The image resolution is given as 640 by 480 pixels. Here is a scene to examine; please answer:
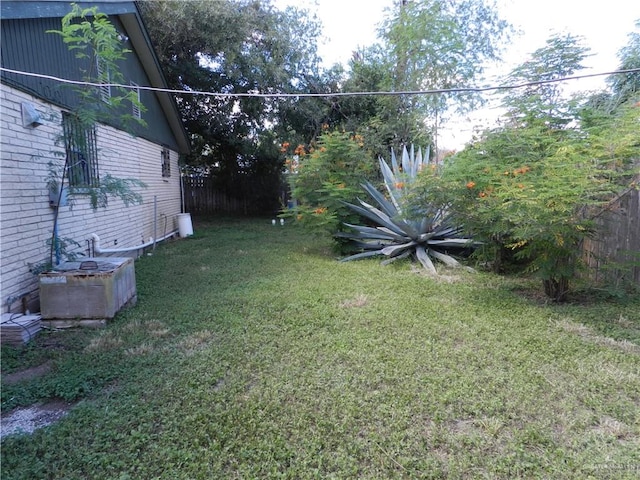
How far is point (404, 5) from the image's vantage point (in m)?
10.1

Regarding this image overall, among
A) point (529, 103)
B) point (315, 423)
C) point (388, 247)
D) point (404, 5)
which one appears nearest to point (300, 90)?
point (404, 5)

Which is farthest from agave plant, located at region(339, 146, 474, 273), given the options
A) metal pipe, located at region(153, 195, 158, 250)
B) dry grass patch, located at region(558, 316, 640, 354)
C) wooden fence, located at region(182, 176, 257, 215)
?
wooden fence, located at region(182, 176, 257, 215)

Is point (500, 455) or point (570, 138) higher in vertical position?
point (570, 138)

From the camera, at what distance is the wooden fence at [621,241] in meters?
→ 3.77

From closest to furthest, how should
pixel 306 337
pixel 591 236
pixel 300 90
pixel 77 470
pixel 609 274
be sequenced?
pixel 77 470 < pixel 306 337 < pixel 591 236 < pixel 609 274 < pixel 300 90

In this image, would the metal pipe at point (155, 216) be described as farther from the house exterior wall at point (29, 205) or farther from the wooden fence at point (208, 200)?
the wooden fence at point (208, 200)

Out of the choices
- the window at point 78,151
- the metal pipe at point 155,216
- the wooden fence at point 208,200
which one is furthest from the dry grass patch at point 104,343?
the wooden fence at point 208,200

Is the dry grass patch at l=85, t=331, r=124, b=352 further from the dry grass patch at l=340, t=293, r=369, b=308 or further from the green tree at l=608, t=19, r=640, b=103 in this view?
the green tree at l=608, t=19, r=640, b=103

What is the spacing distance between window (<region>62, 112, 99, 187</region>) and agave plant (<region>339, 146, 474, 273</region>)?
3912mm

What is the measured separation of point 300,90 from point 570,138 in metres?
10.0

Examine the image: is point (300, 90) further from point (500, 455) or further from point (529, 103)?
point (500, 455)

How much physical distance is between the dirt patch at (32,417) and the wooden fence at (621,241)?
4.61 metres

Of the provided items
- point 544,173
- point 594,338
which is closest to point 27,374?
point 594,338

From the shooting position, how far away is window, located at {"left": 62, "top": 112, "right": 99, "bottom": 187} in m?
4.11
